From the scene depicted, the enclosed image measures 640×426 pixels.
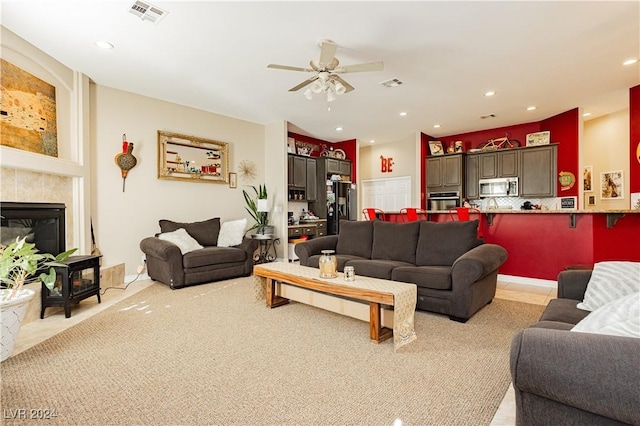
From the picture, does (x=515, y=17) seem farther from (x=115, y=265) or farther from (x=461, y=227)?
(x=115, y=265)

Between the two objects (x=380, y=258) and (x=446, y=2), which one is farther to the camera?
(x=380, y=258)

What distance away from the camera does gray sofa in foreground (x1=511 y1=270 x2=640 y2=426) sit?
2.89 feet

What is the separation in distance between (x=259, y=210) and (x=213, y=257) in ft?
5.13

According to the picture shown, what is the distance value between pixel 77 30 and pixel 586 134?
28.7 ft

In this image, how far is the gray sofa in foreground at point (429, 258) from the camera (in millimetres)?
2748

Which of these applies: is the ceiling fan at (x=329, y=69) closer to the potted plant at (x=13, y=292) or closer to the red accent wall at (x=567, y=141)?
the potted plant at (x=13, y=292)

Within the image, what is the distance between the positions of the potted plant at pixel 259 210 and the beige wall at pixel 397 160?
2.94 m

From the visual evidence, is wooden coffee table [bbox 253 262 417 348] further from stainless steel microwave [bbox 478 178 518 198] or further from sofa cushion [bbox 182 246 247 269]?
stainless steel microwave [bbox 478 178 518 198]

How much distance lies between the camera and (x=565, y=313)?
5.74ft

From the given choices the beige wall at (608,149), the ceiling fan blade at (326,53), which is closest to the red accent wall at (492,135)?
the beige wall at (608,149)

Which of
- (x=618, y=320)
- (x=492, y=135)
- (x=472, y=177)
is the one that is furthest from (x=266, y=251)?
(x=492, y=135)

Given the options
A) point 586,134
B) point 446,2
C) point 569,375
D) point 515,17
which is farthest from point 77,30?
point 586,134

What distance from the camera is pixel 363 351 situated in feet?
7.22

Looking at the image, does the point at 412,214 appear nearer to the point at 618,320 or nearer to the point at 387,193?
the point at 387,193
